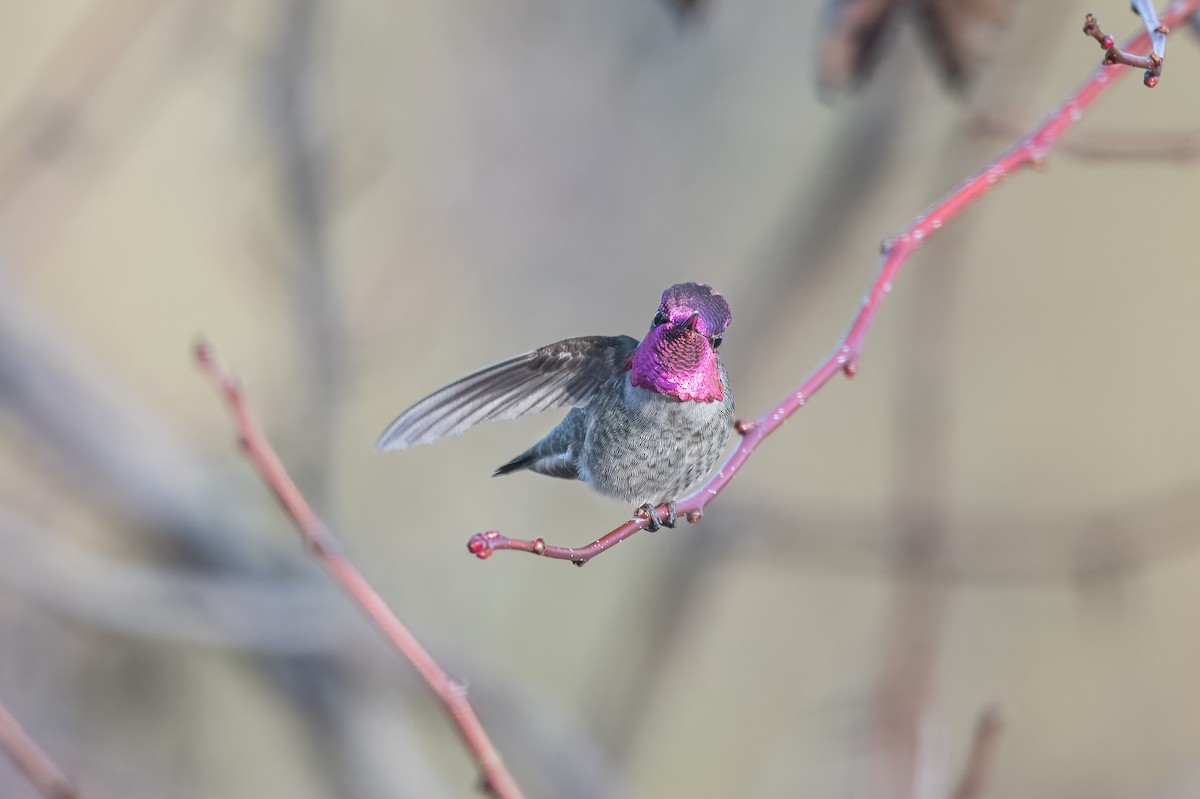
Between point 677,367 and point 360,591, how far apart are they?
1.46 ft

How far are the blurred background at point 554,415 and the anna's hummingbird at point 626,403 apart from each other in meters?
1.38

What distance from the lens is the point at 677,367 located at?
1310 millimetres

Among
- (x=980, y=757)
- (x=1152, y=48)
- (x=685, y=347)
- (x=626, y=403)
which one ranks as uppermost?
(x=1152, y=48)

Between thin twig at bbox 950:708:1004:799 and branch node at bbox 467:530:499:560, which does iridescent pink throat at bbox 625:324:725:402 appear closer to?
branch node at bbox 467:530:499:560

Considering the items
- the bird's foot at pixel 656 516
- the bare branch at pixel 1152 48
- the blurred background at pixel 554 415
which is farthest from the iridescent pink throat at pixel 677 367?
the blurred background at pixel 554 415

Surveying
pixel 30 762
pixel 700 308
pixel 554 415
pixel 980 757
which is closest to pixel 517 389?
pixel 700 308

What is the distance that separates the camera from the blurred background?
3.45 metres

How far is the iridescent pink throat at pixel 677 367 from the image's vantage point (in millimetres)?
1253

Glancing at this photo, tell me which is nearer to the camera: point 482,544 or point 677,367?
point 482,544

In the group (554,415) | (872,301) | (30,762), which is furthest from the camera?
(554,415)

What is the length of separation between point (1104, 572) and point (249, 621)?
2.51m

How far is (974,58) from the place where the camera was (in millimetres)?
1940

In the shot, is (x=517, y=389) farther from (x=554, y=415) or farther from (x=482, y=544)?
(x=554, y=415)

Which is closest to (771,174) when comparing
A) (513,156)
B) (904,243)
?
(513,156)
